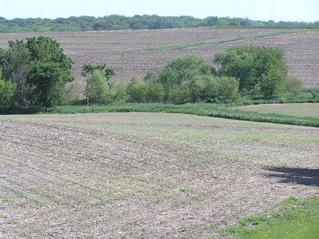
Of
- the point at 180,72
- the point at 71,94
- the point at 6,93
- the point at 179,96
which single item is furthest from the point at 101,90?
the point at 180,72

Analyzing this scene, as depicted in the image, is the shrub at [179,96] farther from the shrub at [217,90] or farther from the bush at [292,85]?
the bush at [292,85]

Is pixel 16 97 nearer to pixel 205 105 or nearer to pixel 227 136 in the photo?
pixel 205 105

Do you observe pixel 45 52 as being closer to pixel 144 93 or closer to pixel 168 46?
pixel 144 93

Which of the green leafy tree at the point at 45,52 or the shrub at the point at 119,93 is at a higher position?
the green leafy tree at the point at 45,52

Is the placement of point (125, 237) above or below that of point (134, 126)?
above

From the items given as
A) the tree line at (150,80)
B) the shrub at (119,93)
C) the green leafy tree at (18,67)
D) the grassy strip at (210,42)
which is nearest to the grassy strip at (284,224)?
the tree line at (150,80)

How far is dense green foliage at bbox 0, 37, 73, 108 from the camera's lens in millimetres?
78375

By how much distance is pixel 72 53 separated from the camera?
12644 centimetres

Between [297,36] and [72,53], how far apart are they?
149 feet

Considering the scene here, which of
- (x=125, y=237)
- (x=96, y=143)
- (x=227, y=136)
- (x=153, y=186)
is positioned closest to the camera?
(x=125, y=237)

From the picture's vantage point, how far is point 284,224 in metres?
22.5

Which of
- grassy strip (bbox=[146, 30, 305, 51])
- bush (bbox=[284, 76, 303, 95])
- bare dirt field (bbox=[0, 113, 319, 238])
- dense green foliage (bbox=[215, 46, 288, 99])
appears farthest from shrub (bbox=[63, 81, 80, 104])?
grassy strip (bbox=[146, 30, 305, 51])

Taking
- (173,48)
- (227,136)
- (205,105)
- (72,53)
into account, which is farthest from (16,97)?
(173,48)

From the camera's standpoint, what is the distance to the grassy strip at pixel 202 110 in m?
64.8
